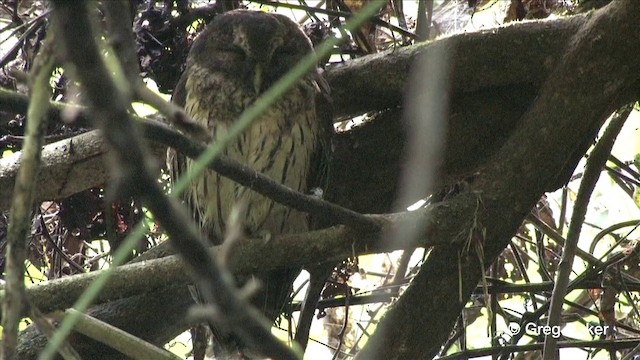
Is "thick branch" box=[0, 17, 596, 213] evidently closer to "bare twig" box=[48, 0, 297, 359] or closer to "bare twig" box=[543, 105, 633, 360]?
"bare twig" box=[543, 105, 633, 360]

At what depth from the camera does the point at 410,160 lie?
91.1 inches

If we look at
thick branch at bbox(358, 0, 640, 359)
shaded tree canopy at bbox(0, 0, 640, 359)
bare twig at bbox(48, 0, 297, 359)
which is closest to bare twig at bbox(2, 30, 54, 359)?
bare twig at bbox(48, 0, 297, 359)

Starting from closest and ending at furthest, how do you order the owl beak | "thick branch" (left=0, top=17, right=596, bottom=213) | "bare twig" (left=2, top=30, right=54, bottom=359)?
"bare twig" (left=2, top=30, right=54, bottom=359)
"thick branch" (left=0, top=17, right=596, bottom=213)
the owl beak

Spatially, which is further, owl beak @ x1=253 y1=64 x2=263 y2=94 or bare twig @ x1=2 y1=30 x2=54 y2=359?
owl beak @ x1=253 y1=64 x2=263 y2=94

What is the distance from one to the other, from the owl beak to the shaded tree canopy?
0.61 ft

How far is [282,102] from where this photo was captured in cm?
230

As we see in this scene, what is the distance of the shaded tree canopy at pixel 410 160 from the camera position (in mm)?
1807

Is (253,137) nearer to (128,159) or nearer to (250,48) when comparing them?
(250,48)

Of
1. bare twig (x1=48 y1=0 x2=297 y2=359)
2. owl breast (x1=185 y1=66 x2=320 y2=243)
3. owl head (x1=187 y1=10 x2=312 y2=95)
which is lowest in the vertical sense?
bare twig (x1=48 y1=0 x2=297 y2=359)

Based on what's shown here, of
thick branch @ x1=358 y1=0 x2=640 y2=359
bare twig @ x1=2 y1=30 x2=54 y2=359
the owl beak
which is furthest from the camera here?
the owl beak

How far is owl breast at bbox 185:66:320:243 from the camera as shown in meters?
2.27

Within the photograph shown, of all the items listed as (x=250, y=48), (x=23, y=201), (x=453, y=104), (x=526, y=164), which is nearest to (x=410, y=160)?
(x=453, y=104)

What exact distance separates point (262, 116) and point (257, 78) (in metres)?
0.10

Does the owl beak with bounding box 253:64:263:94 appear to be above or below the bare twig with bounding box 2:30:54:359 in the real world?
above
